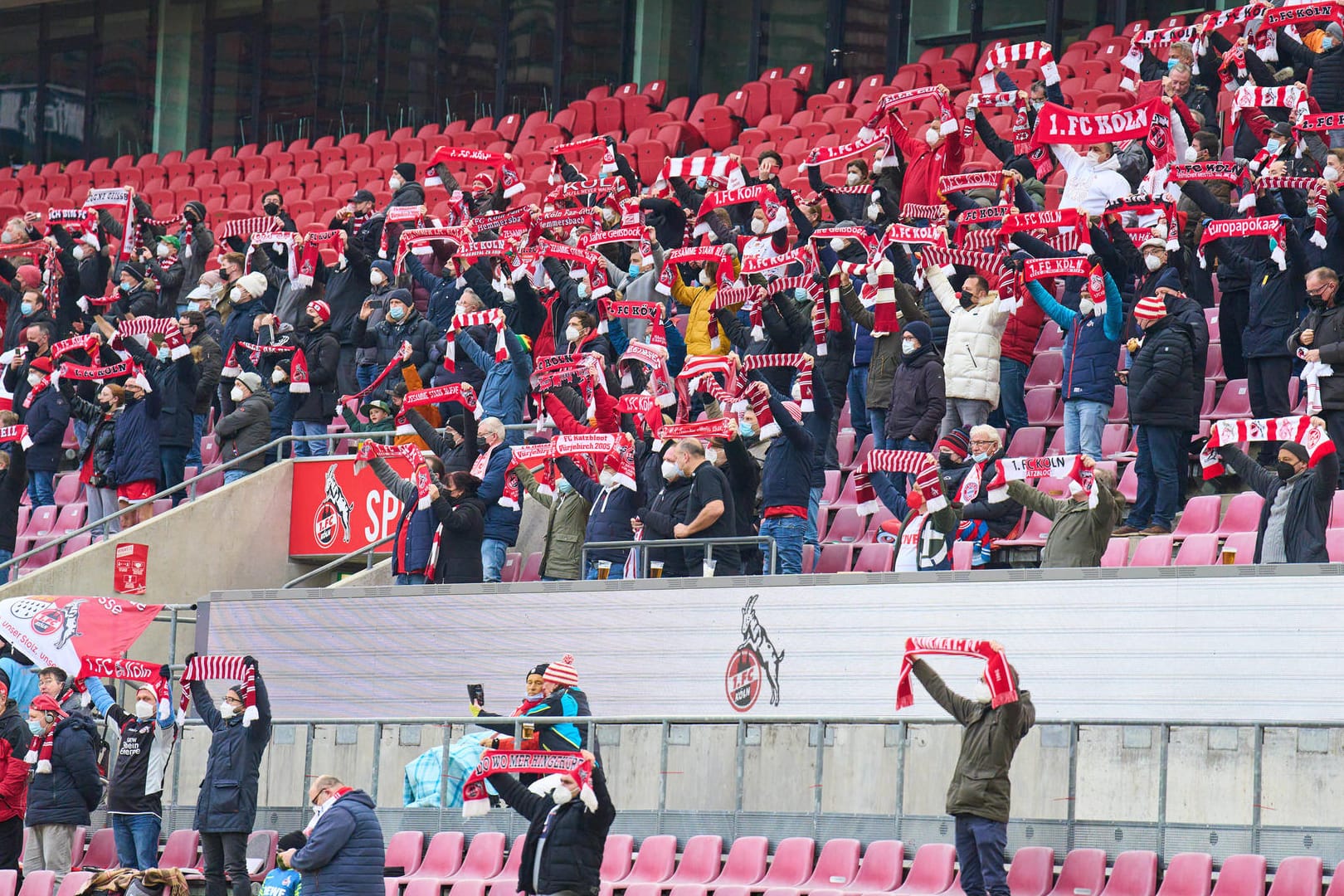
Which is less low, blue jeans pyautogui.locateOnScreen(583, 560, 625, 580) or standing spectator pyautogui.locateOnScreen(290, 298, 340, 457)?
standing spectator pyautogui.locateOnScreen(290, 298, 340, 457)

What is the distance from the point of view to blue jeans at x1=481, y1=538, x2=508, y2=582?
16.7 m

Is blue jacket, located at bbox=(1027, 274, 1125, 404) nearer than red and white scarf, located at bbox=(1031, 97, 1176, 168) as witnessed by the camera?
Yes

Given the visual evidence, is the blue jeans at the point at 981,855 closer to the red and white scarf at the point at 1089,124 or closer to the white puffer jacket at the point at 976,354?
the white puffer jacket at the point at 976,354

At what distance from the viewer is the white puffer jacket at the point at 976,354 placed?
1596 centimetres

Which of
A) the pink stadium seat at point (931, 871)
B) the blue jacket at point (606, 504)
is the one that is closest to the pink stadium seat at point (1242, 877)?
the pink stadium seat at point (931, 871)

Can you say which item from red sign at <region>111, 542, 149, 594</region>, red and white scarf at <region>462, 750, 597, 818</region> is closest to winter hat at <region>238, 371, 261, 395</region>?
red sign at <region>111, 542, 149, 594</region>

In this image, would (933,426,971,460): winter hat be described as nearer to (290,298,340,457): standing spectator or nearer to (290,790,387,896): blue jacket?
(290,790,387,896): blue jacket

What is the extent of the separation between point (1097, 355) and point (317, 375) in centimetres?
792

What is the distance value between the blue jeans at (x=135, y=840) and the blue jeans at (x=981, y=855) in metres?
6.63

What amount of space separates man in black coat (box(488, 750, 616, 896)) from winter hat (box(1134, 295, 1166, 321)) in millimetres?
5677

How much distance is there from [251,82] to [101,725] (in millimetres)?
19307

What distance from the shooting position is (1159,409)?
47.4 feet

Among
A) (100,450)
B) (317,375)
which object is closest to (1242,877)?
(317,375)

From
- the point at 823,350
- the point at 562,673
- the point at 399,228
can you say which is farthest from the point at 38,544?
the point at 562,673
